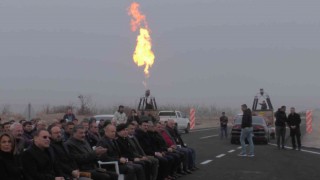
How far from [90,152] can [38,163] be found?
177 cm

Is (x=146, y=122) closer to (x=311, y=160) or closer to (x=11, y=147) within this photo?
(x=11, y=147)

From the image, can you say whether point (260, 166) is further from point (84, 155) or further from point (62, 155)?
point (62, 155)

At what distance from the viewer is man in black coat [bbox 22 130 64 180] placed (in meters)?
7.45

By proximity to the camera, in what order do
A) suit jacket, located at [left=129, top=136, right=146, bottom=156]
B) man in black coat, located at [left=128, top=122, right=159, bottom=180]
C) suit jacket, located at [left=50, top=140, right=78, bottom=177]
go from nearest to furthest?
suit jacket, located at [left=50, top=140, right=78, bottom=177] → man in black coat, located at [left=128, top=122, right=159, bottom=180] → suit jacket, located at [left=129, top=136, right=146, bottom=156]

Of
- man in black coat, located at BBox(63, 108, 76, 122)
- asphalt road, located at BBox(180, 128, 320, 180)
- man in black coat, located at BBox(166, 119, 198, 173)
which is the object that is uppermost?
man in black coat, located at BBox(63, 108, 76, 122)

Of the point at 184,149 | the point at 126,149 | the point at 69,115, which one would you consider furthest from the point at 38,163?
the point at 69,115

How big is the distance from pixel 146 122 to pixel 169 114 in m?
26.9

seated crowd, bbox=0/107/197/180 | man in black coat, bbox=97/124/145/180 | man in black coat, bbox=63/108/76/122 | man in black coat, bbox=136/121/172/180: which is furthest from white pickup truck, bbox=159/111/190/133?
man in black coat, bbox=97/124/145/180

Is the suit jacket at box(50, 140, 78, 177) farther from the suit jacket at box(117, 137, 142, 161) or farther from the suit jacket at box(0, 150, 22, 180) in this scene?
the suit jacket at box(117, 137, 142, 161)

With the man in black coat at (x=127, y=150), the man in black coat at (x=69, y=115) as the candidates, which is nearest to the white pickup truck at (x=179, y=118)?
the man in black coat at (x=69, y=115)

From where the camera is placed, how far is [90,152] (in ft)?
30.3

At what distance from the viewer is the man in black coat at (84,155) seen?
29.5ft

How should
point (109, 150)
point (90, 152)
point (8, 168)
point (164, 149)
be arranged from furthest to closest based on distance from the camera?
point (164, 149), point (109, 150), point (90, 152), point (8, 168)

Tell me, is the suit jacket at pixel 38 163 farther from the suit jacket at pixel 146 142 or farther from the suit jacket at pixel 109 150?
the suit jacket at pixel 146 142
